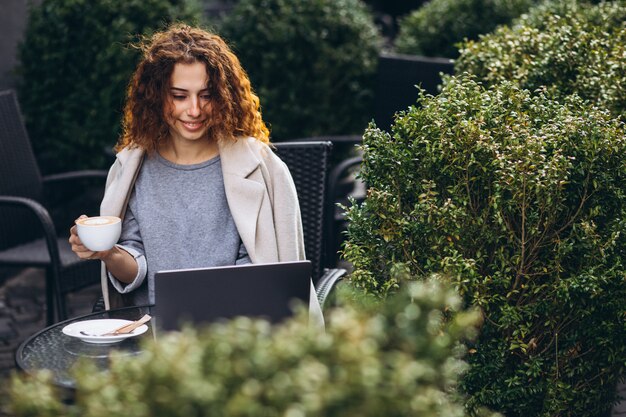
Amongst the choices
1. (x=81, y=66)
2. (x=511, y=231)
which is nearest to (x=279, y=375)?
(x=511, y=231)

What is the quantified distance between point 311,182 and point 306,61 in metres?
2.79

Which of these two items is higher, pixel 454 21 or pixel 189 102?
pixel 189 102

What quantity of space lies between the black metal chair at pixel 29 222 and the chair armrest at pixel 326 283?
1.31 metres

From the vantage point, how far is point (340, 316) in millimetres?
1472

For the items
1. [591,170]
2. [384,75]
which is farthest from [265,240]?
[384,75]

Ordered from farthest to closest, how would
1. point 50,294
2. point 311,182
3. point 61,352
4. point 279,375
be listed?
point 50,294
point 311,182
point 61,352
point 279,375

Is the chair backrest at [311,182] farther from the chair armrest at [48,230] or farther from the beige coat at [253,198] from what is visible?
the chair armrest at [48,230]

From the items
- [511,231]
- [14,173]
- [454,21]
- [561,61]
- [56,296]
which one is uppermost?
[561,61]

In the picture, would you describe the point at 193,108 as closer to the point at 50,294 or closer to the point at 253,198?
the point at 253,198

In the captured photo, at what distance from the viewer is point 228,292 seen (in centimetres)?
223

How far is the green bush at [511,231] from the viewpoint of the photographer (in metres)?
2.85

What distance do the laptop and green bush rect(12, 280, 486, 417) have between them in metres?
0.64

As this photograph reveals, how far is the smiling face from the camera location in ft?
10.1

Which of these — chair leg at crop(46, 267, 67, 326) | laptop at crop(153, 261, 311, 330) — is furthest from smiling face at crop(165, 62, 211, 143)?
chair leg at crop(46, 267, 67, 326)
